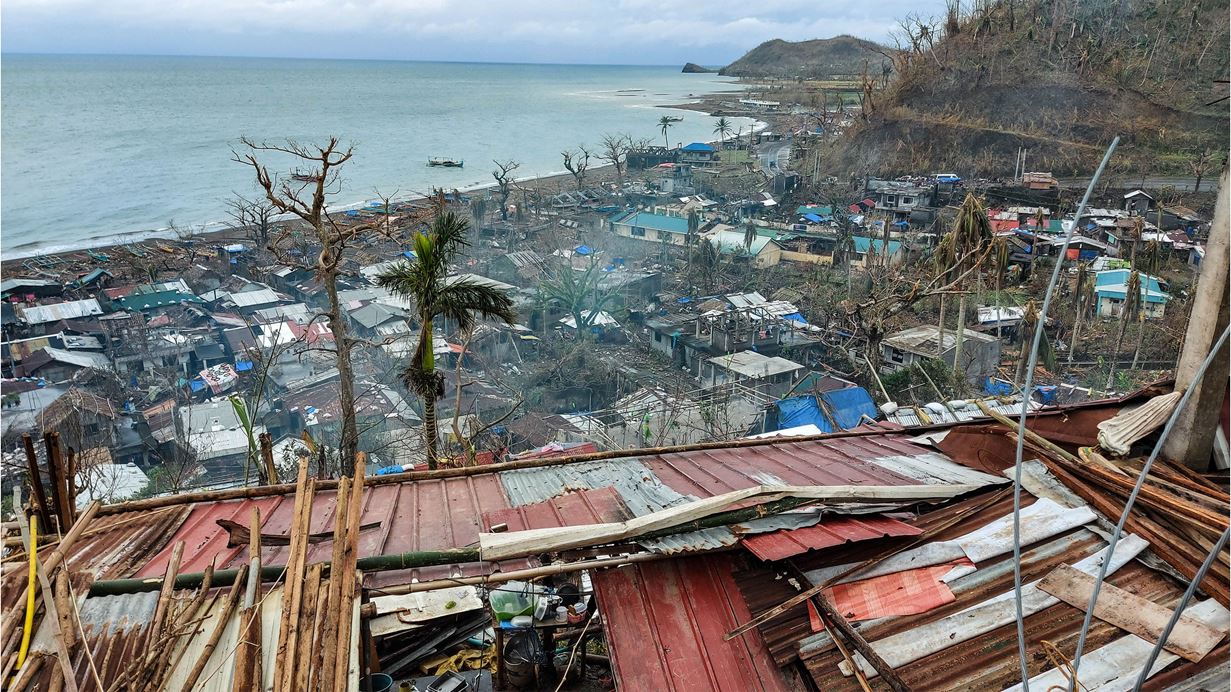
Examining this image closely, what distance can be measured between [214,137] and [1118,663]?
233 ft

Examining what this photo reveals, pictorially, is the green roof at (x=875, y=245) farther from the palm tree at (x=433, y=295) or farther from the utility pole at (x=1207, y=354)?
the utility pole at (x=1207, y=354)

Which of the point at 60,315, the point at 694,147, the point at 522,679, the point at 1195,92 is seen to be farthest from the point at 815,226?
the point at 522,679

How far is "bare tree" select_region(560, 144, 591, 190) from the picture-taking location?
37.0m

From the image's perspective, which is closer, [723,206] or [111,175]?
[723,206]

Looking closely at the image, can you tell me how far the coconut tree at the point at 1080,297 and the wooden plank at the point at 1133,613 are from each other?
16634 millimetres

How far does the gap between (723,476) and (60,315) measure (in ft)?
69.8

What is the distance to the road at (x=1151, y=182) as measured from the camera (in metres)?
28.6

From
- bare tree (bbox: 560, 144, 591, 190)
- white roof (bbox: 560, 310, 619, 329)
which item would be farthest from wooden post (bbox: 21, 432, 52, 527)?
bare tree (bbox: 560, 144, 591, 190)

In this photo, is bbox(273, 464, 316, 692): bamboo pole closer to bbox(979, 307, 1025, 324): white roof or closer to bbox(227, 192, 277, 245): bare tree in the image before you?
bbox(979, 307, 1025, 324): white roof

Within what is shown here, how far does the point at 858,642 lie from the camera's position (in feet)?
9.16

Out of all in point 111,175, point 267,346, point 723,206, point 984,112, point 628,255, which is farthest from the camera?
point 111,175

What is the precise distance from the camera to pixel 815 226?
27.7 meters

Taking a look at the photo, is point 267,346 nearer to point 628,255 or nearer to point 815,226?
point 628,255

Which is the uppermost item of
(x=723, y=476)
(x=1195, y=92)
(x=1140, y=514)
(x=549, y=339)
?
(x=1195, y=92)
